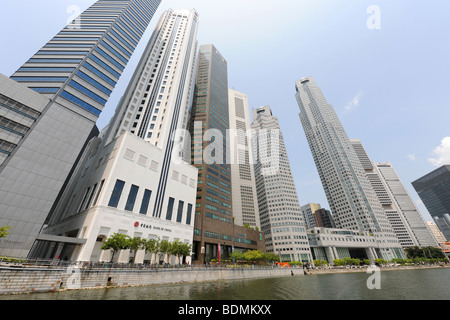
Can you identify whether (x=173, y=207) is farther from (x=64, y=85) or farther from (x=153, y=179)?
(x=64, y=85)

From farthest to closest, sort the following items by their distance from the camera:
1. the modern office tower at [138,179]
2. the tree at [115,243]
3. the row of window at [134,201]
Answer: the row of window at [134,201] → the modern office tower at [138,179] → the tree at [115,243]

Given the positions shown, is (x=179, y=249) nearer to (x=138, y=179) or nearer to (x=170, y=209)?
(x=170, y=209)

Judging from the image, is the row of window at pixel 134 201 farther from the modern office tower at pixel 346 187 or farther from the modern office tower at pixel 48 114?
the modern office tower at pixel 346 187

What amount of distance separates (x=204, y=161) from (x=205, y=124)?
22138 mm

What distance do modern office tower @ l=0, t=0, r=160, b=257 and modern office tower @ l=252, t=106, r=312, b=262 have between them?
117 metres

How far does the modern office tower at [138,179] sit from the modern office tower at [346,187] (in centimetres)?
14398

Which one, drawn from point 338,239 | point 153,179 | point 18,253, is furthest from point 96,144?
point 338,239

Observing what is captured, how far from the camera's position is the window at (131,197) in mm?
45366

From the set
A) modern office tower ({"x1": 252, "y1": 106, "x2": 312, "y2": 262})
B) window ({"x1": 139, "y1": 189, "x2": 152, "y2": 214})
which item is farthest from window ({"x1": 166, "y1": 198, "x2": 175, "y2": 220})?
modern office tower ({"x1": 252, "y1": 106, "x2": 312, "y2": 262})

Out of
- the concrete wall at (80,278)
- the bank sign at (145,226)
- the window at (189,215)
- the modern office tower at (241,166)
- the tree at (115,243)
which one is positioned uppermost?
the modern office tower at (241,166)

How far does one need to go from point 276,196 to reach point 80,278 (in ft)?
415

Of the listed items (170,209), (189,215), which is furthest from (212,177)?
(170,209)

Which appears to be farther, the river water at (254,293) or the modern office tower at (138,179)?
the modern office tower at (138,179)

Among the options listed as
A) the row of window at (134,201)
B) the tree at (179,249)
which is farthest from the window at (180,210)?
the tree at (179,249)
